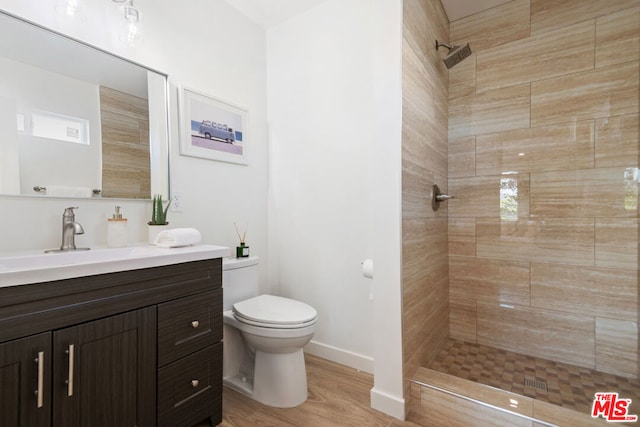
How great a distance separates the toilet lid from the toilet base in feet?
0.71

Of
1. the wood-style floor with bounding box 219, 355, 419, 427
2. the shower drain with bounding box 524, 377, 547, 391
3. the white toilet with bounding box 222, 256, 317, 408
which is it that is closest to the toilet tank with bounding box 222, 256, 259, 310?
the white toilet with bounding box 222, 256, 317, 408

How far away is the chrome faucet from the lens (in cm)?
137

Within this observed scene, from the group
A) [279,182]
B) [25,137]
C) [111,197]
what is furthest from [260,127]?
[25,137]

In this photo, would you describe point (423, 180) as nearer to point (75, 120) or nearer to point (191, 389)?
point (191, 389)

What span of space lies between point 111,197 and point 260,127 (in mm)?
1187

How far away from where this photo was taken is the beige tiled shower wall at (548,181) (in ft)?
5.72

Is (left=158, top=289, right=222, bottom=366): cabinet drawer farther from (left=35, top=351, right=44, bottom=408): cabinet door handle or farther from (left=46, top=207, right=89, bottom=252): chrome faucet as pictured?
(left=46, top=207, right=89, bottom=252): chrome faucet

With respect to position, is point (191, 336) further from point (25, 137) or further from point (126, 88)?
point (126, 88)

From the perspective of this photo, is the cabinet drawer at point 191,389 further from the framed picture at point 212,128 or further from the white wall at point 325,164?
the framed picture at point 212,128

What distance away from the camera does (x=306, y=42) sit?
2268mm

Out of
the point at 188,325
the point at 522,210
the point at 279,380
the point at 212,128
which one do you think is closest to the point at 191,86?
the point at 212,128

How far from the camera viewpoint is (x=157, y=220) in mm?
1660

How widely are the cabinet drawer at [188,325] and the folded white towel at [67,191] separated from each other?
725 millimetres


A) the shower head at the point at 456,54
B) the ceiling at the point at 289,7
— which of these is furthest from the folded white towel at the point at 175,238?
the shower head at the point at 456,54
